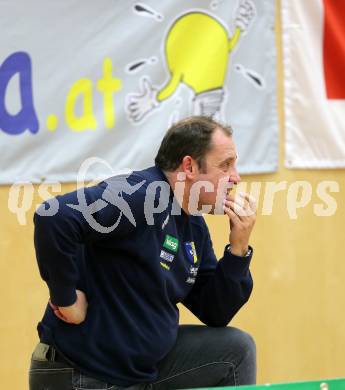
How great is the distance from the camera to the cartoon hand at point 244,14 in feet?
9.67

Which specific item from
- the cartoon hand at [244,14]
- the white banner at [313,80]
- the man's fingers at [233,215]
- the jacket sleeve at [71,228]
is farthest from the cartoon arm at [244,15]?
the jacket sleeve at [71,228]

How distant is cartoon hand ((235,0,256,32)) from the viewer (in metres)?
2.95

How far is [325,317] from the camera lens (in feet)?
10.4

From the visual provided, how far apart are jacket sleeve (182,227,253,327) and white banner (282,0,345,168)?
107 centimetres

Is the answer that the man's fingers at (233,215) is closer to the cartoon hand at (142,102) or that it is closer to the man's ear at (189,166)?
the man's ear at (189,166)

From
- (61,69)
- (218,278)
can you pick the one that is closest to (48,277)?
(218,278)

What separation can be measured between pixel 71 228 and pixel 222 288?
0.53m

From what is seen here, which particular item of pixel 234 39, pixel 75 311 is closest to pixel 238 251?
pixel 75 311

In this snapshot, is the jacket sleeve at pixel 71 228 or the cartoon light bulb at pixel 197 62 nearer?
the jacket sleeve at pixel 71 228

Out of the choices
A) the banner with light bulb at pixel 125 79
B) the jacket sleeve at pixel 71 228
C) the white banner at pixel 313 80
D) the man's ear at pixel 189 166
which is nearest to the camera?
the jacket sleeve at pixel 71 228

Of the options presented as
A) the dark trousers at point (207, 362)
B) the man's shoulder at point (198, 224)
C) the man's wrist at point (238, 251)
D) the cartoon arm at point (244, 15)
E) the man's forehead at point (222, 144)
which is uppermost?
the cartoon arm at point (244, 15)

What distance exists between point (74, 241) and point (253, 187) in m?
1.38

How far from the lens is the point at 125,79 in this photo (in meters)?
2.79

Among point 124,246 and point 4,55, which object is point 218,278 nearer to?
point 124,246
